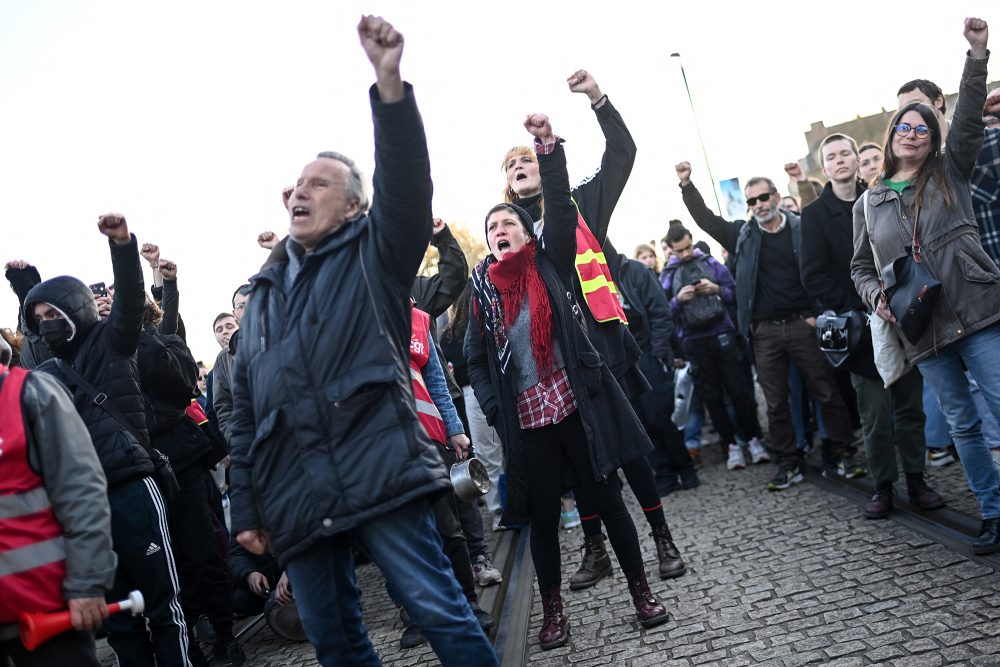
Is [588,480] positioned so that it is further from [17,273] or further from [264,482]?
[17,273]

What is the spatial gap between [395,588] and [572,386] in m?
1.93

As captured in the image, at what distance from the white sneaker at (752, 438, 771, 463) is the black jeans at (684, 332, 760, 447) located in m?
0.10

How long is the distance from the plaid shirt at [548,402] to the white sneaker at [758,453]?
4.73 meters

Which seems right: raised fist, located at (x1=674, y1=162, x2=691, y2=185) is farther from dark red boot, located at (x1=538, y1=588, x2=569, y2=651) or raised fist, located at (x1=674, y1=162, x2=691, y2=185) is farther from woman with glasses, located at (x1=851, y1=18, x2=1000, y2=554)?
dark red boot, located at (x1=538, y1=588, x2=569, y2=651)

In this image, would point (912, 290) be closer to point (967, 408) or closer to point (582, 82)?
point (967, 408)

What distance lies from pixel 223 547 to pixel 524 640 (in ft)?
10.3

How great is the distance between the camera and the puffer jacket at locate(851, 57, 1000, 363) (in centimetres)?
451

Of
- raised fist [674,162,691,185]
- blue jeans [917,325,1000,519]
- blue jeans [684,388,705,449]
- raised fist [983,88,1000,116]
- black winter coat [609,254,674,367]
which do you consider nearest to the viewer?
blue jeans [917,325,1000,519]

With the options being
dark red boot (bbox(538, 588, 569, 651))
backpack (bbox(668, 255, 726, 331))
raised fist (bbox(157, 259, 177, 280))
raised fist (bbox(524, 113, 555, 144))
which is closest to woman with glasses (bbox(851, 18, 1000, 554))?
raised fist (bbox(524, 113, 555, 144))

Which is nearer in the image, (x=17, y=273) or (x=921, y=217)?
(x=921, y=217)

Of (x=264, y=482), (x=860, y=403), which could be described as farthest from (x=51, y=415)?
(x=860, y=403)

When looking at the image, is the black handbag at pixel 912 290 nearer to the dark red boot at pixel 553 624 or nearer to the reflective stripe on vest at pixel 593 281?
the reflective stripe on vest at pixel 593 281

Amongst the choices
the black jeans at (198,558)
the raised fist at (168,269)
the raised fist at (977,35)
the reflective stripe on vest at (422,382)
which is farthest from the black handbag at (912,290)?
the raised fist at (168,269)

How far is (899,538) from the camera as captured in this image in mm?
5164
